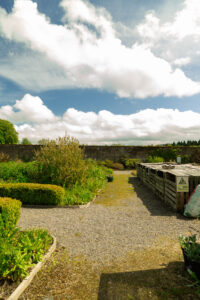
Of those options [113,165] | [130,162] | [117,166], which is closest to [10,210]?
[113,165]

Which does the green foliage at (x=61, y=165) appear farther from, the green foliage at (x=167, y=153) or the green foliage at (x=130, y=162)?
the green foliage at (x=167, y=153)

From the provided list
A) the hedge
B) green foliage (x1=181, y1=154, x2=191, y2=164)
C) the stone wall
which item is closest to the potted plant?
the hedge

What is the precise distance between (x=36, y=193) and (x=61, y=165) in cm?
204

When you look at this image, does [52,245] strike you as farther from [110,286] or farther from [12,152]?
[12,152]

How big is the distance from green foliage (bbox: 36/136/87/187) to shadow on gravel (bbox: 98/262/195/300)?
6210 millimetres

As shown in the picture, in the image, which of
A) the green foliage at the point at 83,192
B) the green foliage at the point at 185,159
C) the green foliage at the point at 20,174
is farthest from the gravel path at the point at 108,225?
the green foliage at the point at 185,159

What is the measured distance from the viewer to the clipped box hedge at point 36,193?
718cm

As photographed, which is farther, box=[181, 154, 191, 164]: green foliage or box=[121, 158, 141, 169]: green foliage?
box=[181, 154, 191, 164]: green foliage

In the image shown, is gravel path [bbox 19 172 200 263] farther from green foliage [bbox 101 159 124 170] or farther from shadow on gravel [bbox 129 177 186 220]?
green foliage [bbox 101 159 124 170]

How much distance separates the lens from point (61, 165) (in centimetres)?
902

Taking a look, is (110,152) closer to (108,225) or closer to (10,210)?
(108,225)

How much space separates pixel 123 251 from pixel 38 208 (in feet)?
14.6

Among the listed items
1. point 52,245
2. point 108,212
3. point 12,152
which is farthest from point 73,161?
point 12,152

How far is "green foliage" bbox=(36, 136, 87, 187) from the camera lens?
9000 mm
